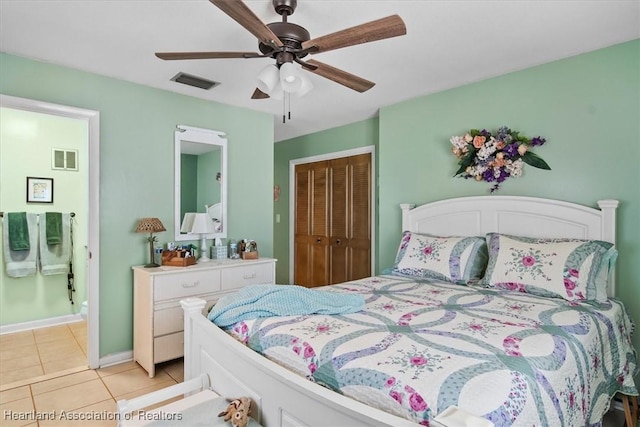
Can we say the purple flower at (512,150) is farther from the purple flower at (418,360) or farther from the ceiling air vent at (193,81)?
the ceiling air vent at (193,81)

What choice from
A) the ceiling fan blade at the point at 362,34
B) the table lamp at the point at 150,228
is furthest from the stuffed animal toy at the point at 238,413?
the table lamp at the point at 150,228

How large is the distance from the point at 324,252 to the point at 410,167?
177 centimetres

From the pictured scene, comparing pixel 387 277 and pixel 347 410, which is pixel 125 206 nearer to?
pixel 387 277

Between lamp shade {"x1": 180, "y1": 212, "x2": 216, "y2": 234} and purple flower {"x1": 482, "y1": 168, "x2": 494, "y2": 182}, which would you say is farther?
lamp shade {"x1": 180, "y1": 212, "x2": 216, "y2": 234}

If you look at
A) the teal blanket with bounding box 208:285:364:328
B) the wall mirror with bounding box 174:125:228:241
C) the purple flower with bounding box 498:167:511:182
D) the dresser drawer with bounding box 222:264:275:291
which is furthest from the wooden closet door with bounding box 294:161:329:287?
the teal blanket with bounding box 208:285:364:328

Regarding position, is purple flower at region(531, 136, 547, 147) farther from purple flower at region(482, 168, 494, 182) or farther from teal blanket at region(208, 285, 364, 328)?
teal blanket at region(208, 285, 364, 328)

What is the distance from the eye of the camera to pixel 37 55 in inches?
102

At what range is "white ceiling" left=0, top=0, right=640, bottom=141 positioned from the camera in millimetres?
1981

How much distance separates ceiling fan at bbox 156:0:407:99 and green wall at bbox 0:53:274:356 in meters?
1.43

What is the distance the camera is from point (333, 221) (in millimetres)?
4633

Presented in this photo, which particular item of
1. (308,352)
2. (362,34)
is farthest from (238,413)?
(362,34)

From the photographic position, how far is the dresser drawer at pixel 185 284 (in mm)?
2834

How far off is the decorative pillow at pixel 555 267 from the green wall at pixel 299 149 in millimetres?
2168

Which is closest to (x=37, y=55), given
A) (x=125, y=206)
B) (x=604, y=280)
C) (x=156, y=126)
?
(x=156, y=126)
